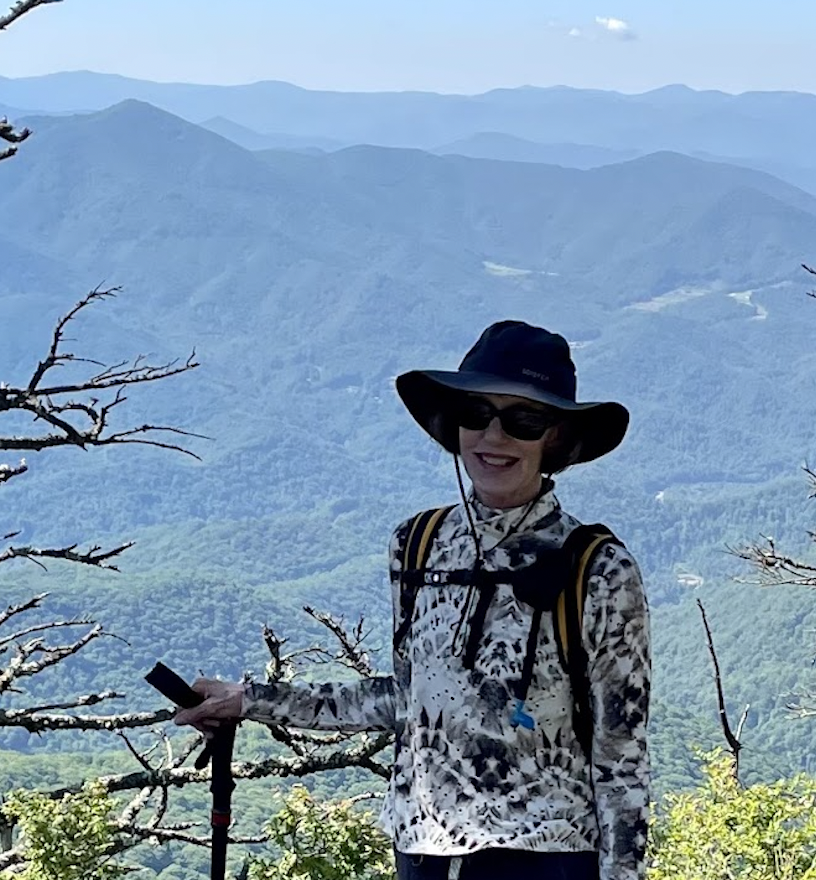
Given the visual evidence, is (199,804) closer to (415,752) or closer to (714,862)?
(714,862)

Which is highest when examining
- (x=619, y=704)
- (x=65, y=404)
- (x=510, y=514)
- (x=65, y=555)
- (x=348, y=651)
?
(x=510, y=514)

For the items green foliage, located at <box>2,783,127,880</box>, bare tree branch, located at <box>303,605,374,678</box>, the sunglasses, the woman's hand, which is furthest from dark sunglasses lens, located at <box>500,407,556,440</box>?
bare tree branch, located at <box>303,605,374,678</box>

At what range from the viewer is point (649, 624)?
7.10 feet

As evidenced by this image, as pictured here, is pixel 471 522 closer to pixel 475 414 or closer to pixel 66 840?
pixel 475 414

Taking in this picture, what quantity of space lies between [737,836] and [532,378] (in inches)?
142

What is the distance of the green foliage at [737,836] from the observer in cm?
523

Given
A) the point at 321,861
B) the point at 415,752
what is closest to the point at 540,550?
the point at 415,752

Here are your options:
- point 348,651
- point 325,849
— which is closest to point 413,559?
point 325,849

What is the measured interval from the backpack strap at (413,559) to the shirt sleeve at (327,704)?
0.15 m

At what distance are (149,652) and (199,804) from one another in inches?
2676

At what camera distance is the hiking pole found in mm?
2287

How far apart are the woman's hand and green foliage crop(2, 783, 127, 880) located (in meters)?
1.36

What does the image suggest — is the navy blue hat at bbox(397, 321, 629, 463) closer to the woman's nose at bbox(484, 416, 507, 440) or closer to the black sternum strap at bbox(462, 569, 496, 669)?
the woman's nose at bbox(484, 416, 507, 440)

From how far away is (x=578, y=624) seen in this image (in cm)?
213
